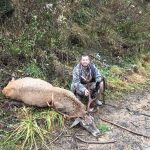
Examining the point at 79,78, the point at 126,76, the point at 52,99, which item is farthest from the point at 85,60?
the point at 126,76

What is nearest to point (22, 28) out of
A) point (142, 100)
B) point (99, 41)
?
point (99, 41)

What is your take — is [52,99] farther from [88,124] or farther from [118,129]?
[118,129]

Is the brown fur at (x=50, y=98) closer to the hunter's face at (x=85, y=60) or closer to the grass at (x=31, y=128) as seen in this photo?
the grass at (x=31, y=128)

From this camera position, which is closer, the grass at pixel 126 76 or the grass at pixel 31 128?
the grass at pixel 31 128

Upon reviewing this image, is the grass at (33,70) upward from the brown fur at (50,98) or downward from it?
upward

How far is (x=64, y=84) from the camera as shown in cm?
952

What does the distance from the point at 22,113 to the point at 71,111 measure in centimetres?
94

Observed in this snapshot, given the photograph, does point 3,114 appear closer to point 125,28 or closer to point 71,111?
point 71,111

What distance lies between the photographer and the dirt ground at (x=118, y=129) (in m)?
7.87

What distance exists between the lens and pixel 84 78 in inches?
353

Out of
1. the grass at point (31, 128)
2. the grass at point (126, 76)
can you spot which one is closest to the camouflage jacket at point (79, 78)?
the grass at point (31, 128)

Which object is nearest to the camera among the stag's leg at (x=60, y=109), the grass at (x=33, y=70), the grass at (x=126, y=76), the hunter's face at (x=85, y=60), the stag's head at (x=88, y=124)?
the stag's head at (x=88, y=124)

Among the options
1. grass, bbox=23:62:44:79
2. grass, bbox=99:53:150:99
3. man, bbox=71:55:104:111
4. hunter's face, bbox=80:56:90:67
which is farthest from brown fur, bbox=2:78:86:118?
grass, bbox=99:53:150:99

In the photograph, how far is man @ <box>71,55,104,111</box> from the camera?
8797mm
